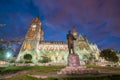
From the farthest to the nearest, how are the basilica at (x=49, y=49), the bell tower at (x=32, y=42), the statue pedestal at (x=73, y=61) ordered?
the bell tower at (x=32, y=42) < the basilica at (x=49, y=49) < the statue pedestal at (x=73, y=61)

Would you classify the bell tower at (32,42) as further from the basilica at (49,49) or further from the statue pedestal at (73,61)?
the statue pedestal at (73,61)

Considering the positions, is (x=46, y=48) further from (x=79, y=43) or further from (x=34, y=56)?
(x=79, y=43)

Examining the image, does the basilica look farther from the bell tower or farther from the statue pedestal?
the statue pedestal

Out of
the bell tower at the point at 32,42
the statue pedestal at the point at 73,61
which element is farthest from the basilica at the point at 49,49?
the statue pedestal at the point at 73,61

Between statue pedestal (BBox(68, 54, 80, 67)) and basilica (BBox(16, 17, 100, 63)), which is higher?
basilica (BBox(16, 17, 100, 63))

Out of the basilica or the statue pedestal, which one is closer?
the statue pedestal

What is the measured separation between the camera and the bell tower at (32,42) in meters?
118

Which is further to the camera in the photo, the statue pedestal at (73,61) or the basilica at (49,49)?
the basilica at (49,49)

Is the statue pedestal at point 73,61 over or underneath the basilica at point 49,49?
underneath

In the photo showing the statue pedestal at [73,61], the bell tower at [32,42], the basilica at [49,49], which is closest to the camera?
the statue pedestal at [73,61]

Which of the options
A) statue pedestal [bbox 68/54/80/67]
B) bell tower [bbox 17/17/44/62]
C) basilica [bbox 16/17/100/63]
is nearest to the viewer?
statue pedestal [bbox 68/54/80/67]

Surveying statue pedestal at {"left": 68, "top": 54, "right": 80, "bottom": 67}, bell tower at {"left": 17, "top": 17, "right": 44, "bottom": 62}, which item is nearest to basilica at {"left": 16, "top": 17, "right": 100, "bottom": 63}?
bell tower at {"left": 17, "top": 17, "right": 44, "bottom": 62}

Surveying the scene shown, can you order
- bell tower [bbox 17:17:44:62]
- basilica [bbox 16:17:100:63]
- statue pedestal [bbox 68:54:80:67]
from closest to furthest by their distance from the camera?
statue pedestal [bbox 68:54:80:67], basilica [bbox 16:17:100:63], bell tower [bbox 17:17:44:62]

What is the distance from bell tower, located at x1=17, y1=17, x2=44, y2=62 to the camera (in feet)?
388
